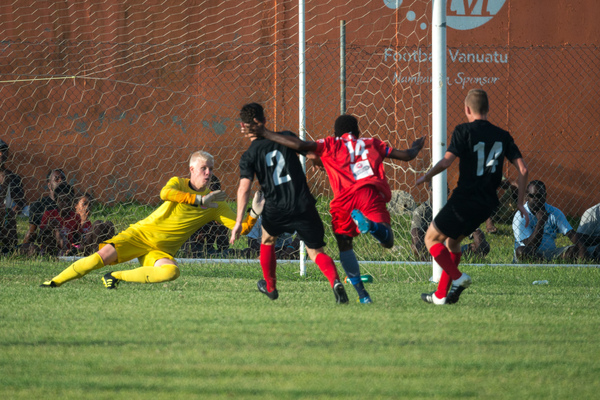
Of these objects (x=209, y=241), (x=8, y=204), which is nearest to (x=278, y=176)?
(x=209, y=241)

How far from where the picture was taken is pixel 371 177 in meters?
5.60

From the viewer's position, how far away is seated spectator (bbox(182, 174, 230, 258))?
9.02 metres

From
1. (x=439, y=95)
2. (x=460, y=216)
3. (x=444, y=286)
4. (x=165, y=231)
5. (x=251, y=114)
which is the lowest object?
(x=444, y=286)

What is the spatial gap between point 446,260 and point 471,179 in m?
0.63

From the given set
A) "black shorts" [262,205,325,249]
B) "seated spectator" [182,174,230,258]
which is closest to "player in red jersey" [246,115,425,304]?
"black shorts" [262,205,325,249]

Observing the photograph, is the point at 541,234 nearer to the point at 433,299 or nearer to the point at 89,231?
the point at 433,299

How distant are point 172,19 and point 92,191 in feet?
10.2

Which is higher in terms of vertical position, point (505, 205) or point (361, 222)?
point (361, 222)

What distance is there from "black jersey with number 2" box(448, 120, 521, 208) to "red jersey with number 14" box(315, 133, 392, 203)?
55 cm

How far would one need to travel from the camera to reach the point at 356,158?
5613 millimetres

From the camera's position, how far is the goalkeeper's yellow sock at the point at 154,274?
5961mm

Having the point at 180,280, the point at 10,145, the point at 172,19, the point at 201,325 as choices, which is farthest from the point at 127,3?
the point at 201,325

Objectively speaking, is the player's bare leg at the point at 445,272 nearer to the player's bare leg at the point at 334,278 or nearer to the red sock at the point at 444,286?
the red sock at the point at 444,286

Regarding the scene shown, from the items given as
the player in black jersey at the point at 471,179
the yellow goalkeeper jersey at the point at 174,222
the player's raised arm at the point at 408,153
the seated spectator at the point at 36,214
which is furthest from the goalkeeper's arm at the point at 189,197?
the seated spectator at the point at 36,214
